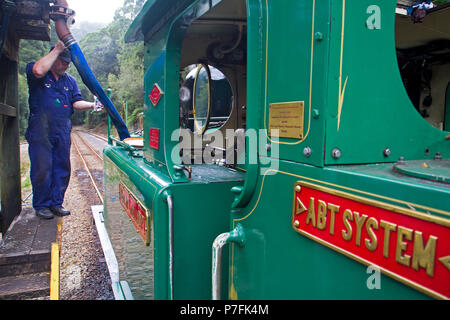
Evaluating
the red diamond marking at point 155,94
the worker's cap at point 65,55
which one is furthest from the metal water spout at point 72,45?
the red diamond marking at point 155,94

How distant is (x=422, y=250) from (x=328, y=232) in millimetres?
317

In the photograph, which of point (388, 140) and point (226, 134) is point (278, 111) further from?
point (226, 134)

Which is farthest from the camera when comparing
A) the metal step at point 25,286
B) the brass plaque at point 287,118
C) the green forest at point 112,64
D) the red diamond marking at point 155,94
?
the green forest at point 112,64

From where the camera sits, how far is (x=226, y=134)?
3330 mm

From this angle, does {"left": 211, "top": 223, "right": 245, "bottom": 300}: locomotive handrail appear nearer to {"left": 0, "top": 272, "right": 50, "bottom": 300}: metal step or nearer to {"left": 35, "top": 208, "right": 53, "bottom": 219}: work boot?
{"left": 0, "top": 272, "right": 50, "bottom": 300}: metal step

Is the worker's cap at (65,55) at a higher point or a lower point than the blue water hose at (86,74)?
higher

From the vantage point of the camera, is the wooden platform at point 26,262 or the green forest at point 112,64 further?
the green forest at point 112,64

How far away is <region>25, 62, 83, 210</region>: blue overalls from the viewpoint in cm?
446

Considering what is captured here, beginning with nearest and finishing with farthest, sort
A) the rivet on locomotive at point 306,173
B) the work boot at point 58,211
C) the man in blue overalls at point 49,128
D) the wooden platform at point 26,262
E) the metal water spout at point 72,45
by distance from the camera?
the rivet on locomotive at point 306,173 < the wooden platform at point 26,262 < the metal water spout at point 72,45 < the man in blue overalls at point 49,128 < the work boot at point 58,211

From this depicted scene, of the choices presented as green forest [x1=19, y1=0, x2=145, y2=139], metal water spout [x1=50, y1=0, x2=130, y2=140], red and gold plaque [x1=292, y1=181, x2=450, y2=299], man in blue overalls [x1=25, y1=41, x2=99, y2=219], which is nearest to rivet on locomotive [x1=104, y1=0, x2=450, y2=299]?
red and gold plaque [x1=292, y1=181, x2=450, y2=299]

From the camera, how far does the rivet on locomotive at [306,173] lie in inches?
36.9

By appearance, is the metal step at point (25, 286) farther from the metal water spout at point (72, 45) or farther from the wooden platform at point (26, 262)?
the metal water spout at point (72, 45)

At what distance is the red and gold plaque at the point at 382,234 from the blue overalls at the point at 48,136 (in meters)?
4.25
